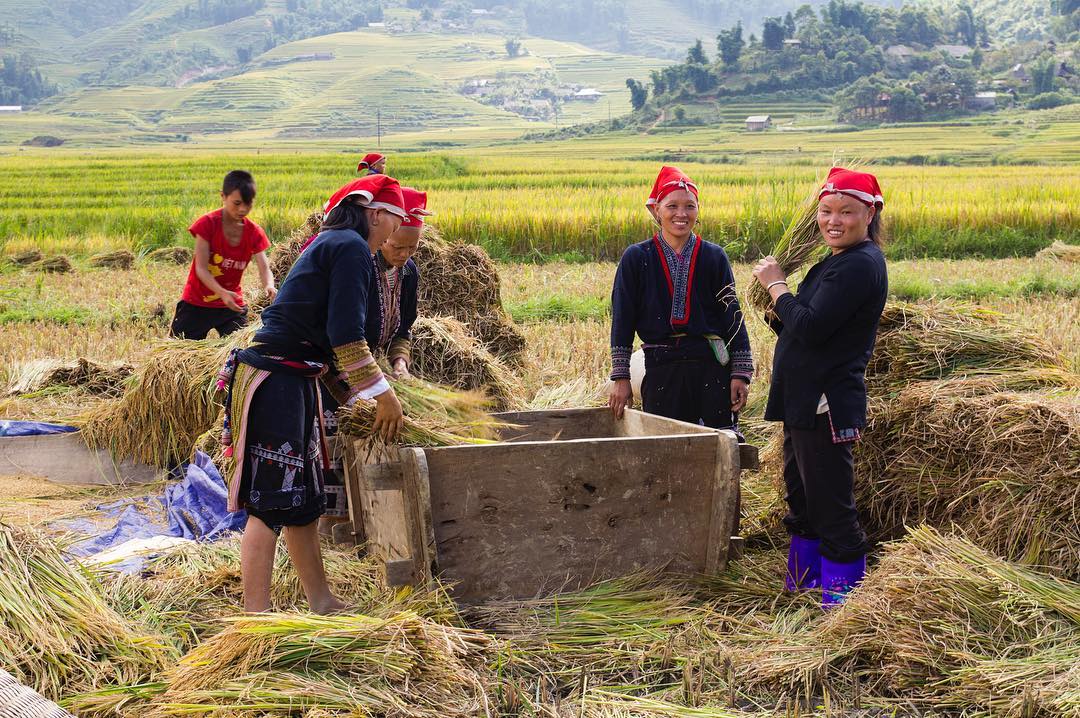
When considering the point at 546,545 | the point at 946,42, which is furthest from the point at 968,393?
the point at 946,42

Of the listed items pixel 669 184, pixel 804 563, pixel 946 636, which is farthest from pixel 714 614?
pixel 669 184

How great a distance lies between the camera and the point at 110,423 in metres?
5.52

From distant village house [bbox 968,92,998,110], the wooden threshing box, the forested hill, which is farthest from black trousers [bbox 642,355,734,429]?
distant village house [bbox 968,92,998,110]

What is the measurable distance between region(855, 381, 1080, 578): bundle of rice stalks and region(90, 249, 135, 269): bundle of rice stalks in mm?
11307

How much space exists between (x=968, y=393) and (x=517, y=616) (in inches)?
72.4

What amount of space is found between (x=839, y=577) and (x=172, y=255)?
11.7 meters

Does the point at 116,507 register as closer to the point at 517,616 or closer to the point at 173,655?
the point at 173,655

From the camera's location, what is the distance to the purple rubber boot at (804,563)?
376 centimetres

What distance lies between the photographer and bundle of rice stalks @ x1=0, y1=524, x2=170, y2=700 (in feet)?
9.56

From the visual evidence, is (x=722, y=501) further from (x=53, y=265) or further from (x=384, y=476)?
(x=53, y=265)

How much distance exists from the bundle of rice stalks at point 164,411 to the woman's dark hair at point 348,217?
2171mm

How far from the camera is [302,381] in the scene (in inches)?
134

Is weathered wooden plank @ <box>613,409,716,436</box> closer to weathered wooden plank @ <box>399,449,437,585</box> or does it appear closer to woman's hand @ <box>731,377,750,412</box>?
woman's hand @ <box>731,377,750,412</box>

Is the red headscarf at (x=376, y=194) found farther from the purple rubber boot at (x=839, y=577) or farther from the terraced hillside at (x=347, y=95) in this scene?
the terraced hillside at (x=347, y=95)
